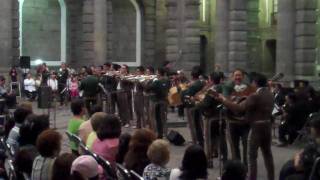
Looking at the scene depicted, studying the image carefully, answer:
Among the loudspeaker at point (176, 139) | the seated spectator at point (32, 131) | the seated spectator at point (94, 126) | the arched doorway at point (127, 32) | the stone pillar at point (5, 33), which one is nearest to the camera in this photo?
the seated spectator at point (32, 131)

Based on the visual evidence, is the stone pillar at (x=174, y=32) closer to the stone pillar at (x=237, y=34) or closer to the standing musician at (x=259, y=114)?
the stone pillar at (x=237, y=34)

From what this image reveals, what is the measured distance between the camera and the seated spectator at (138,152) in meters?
8.79

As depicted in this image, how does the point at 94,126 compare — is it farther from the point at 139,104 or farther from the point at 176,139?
the point at 139,104

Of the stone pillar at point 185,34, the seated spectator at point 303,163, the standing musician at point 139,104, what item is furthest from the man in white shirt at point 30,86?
the seated spectator at point 303,163

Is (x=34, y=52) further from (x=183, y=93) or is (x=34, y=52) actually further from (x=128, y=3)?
(x=183, y=93)

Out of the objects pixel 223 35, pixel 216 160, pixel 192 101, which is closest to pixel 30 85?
pixel 223 35

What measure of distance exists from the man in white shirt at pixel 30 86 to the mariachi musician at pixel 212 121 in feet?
61.7

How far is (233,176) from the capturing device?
712cm

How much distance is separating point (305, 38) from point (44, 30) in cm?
1722

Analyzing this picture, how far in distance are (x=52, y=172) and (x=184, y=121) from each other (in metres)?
16.6

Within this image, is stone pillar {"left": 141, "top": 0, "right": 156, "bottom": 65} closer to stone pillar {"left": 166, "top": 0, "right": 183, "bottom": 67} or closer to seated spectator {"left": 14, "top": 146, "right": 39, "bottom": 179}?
stone pillar {"left": 166, "top": 0, "right": 183, "bottom": 67}

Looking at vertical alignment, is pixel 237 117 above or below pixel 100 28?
below

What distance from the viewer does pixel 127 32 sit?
37.7m

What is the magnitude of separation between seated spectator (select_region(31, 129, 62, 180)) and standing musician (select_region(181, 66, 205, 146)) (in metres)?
7.73
